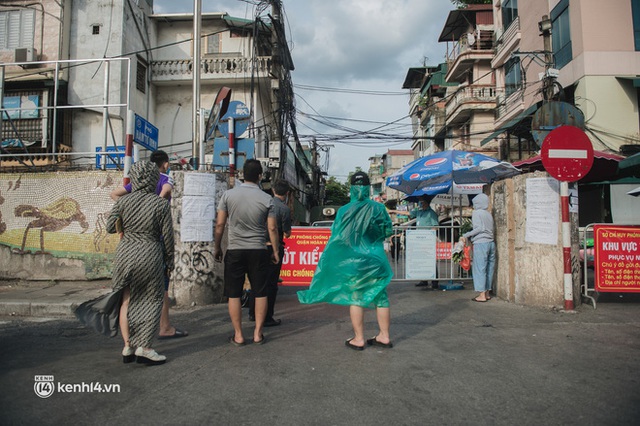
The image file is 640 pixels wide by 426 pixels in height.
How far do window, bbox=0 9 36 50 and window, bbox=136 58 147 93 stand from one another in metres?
3.80

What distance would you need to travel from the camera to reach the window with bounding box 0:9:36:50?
637 inches

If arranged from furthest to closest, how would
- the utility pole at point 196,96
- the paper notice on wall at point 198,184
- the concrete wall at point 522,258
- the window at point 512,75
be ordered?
the window at point 512,75, the utility pole at point 196,96, the paper notice on wall at point 198,184, the concrete wall at point 522,258

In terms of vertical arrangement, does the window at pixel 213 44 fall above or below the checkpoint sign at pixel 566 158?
above

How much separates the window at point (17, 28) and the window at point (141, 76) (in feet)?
12.5

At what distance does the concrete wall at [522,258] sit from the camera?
19.8ft

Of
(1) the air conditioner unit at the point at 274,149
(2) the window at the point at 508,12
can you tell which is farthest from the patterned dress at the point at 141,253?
(2) the window at the point at 508,12

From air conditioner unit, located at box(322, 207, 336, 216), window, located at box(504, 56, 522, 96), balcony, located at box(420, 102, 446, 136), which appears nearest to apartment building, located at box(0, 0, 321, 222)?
window, located at box(504, 56, 522, 96)

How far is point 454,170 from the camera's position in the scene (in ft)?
27.0

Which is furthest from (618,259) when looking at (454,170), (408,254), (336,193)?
(336,193)

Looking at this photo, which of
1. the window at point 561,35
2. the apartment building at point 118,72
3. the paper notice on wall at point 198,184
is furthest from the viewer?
the window at point 561,35

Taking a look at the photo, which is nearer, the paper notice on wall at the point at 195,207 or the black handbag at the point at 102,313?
the black handbag at the point at 102,313

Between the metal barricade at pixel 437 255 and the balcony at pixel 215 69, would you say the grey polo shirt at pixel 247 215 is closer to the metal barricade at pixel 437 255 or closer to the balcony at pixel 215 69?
the metal barricade at pixel 437 255

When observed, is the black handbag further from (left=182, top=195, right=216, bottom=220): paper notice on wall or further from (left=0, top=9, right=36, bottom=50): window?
(left=0, top=9, right=36, bottom=50): window

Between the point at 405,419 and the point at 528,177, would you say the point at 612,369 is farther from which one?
the point at 528,177
